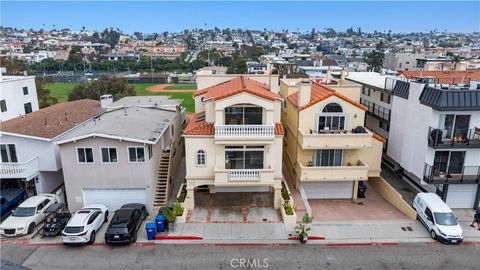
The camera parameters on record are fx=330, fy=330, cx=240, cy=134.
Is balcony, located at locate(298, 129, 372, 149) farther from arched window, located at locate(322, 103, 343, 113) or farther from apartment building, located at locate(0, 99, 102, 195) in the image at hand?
apartment building, located at locate(0, 99, 102, 195)

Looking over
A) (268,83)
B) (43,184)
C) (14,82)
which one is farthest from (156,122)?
(14,82)

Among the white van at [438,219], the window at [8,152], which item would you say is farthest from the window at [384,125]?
the window at [8,152]

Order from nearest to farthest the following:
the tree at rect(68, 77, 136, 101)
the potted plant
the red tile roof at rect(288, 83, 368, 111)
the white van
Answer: the white van < the potted plant < the red tile roof at rect(288, 83, 368, 111) < the tree at rect(68, 77, 136, 101)

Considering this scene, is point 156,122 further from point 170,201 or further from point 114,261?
point 114,261

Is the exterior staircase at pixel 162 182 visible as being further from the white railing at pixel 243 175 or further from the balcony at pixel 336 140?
the balcony at pixel 336 140

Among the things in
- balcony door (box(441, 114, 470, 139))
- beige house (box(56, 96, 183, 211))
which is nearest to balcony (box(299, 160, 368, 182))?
balcony door (box(441, 114, 470, 139))
